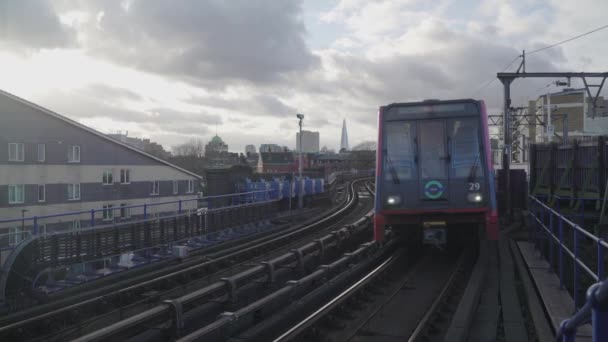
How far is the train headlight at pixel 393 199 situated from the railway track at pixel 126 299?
3676mm

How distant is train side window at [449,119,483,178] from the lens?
1051 centimetres

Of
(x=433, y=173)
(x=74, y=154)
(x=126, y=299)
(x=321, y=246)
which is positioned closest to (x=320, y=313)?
(x=126, y=299)

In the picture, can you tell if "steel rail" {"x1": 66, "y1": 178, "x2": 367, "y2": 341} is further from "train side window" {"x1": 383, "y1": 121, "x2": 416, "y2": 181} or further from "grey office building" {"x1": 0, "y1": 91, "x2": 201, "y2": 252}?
"grey office building" {"x1": 0, "y1": 91, "x2": 201, "y2": 252}

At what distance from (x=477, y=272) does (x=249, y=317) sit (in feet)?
17.4

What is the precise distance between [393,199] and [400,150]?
42.3 inches

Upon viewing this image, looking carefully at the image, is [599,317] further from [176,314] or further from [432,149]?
[432,149]

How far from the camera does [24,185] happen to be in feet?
69.5

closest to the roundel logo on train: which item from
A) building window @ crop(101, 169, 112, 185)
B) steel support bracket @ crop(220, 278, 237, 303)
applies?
steel support bracket @ crop(220, 278, 237, 303)

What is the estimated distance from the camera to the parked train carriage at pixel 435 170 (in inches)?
411

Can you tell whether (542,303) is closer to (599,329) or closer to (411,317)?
(411,317)

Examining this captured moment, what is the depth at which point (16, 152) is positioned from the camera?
20859 mm

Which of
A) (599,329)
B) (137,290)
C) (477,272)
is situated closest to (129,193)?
(137,290)

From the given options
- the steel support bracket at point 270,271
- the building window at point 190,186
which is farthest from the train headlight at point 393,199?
the building window at point 190,186

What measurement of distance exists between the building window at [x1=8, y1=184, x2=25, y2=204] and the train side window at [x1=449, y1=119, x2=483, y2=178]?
17852mm
